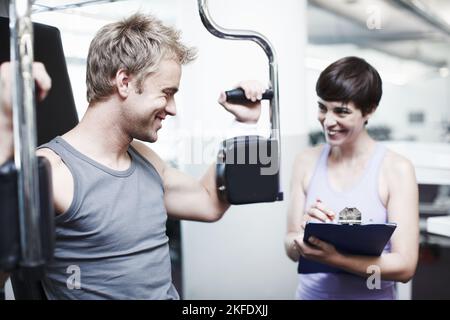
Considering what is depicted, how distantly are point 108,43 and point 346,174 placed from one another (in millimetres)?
559

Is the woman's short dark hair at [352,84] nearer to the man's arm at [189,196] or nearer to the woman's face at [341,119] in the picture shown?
the woman's face at [341,119]

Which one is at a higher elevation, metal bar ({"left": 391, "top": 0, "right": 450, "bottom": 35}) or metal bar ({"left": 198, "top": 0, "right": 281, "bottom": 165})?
metal bar ({"left": 391, "top": 0, "right": 450, "bottom": 35})

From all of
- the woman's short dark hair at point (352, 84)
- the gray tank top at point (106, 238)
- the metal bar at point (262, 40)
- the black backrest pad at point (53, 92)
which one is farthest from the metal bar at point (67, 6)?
the woman's short dark hair at point (352, 84)

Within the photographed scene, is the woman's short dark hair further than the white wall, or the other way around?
the white wall

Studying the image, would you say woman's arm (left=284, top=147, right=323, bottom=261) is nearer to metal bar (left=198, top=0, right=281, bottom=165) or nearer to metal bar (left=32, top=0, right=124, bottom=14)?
metal bar (left=198, top=0, right=281, bottom=165)

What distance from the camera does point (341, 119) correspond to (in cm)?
106

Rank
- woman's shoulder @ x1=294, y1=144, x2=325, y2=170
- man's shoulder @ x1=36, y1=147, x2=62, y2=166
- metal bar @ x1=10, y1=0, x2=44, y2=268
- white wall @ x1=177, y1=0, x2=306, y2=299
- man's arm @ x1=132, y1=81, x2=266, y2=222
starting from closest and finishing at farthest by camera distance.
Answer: metal bar @ x1=10, y1=0, x2=44, y2=268 → man's shoulder @ x1=36, y1=147, x2=62, y2=166 → man's arm @ x1=132, y1=81, x2=266, y2=222 → woman's shoulder @ x1=294, y1=144, x2=325, y2=170 → white wall @ x1=177, y1=0, x2=306, y2=299

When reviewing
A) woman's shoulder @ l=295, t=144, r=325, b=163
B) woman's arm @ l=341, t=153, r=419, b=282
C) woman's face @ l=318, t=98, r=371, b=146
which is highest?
woman's face @ l=318, t=98, r=371, b=146

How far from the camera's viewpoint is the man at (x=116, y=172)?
2.69 feet

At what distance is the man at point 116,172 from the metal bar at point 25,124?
0.18 metres

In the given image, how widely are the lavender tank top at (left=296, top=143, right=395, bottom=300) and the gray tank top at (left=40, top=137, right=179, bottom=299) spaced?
0.34m

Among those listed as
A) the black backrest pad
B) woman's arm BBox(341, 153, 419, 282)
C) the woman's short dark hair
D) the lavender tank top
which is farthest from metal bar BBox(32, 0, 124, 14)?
woman's arm BBox(341, 153, 419, 282)

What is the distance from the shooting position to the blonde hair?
854 mm
